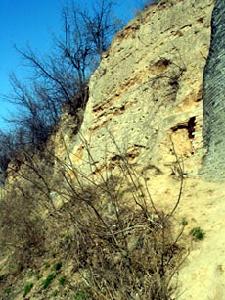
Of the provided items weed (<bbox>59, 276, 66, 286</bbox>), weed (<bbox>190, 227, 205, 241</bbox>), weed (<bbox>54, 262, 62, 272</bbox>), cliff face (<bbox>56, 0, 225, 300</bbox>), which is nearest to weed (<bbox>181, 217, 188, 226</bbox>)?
cliff face (<bbox>56, 0, 225, 300</bbox>)

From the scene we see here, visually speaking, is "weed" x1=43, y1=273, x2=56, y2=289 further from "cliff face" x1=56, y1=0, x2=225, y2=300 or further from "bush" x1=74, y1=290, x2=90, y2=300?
"cliff face" x1=56, y1=0, x2=225, y2=300

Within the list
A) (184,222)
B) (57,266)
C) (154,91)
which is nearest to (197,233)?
(184,222)

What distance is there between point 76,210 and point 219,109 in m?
3.25

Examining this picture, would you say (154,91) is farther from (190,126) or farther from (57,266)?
(57,266)

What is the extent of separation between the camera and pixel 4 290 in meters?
11.6

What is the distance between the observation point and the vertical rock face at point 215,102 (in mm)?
9711

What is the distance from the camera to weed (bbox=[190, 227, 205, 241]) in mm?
8191

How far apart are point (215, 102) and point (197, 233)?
293 cm

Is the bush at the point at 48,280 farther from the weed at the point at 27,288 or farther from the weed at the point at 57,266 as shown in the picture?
the weed at the point at 27,288

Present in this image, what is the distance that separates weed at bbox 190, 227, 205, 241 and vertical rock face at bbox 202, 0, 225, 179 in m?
1.42

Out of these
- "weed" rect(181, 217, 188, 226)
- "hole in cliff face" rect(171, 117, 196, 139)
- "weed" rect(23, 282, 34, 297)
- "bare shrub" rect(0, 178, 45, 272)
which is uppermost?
"hole in cliff face" rect(171, 117, 196, 139)

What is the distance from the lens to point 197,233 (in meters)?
8.30

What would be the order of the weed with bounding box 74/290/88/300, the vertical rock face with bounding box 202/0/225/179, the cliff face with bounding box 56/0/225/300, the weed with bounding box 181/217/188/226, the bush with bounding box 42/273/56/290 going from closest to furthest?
1. the cliff face with bounding box 56/0/225/300
2. the weed with bounding box 74/290/88/300
3. the weed with bounding box 181/217/188/226
4. the vertical rock face with bounding box 202/0/225/179
5. the bush with bounding box 42/273/56/290

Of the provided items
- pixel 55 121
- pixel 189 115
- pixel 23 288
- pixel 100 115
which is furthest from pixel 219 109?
pixel 55 121
